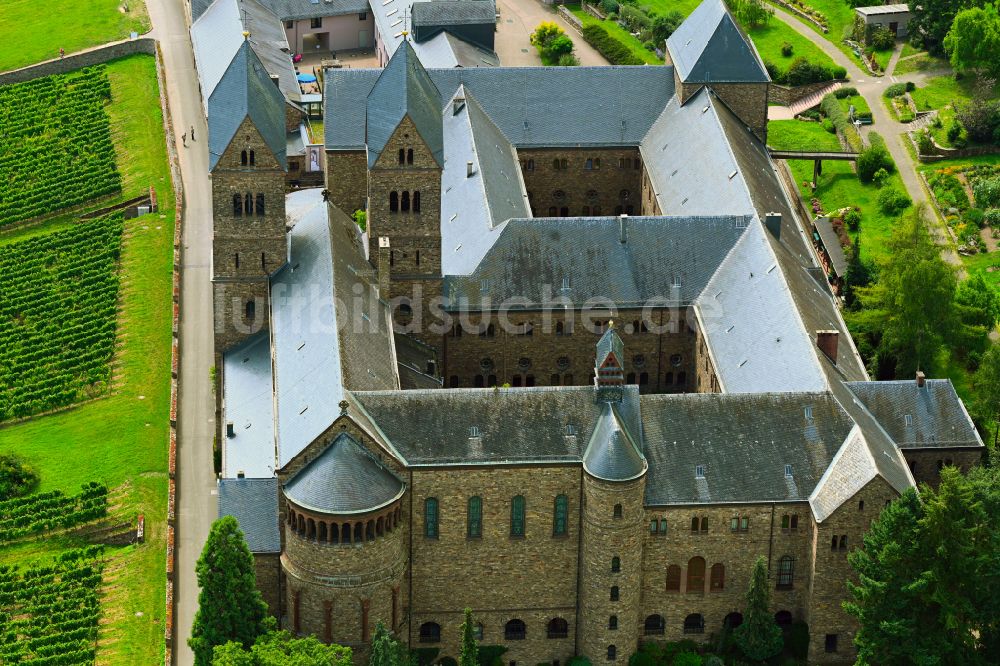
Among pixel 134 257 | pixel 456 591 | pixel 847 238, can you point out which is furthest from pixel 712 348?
pixel 134 257

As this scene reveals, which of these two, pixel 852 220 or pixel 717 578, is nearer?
pixel 717 578

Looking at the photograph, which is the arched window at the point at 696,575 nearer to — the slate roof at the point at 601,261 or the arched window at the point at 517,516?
the arched window at the point at 517,516

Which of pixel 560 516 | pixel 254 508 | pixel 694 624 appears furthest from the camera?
pixel 694 624

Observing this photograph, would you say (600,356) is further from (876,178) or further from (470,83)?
(876,178)

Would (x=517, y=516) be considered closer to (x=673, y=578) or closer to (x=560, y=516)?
(x=560, y=516)

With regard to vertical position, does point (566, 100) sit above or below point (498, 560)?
above

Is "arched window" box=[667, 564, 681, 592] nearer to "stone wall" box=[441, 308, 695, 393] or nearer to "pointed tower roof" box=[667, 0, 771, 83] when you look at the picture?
"stone wall" box=[441, 308, 695, 393]

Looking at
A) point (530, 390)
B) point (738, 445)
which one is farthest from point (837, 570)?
point (530, 390)
